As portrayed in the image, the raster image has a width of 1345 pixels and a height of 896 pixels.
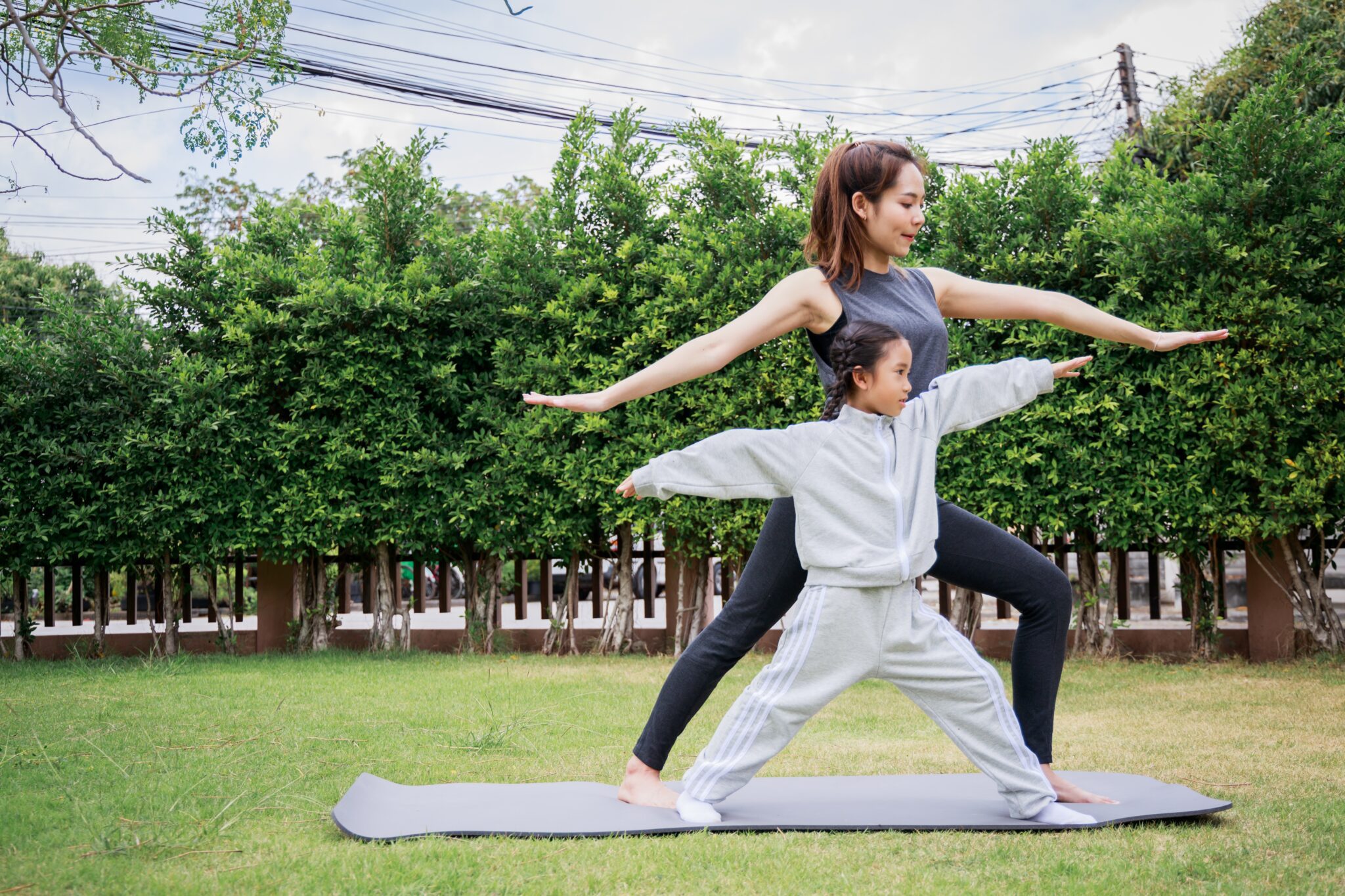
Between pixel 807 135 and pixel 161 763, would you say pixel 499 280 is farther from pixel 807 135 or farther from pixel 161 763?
pixel 161 763

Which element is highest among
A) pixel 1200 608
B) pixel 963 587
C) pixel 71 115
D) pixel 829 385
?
pixel 71 115

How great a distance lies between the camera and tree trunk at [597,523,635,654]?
27.6 ft

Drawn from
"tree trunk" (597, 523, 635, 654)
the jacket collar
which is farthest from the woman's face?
"tree trunk" (597, 523, 635, 654)

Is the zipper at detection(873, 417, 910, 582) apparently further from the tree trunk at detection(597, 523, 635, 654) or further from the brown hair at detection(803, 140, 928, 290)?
the tree trunk at detection(597, 523, 635, 654)

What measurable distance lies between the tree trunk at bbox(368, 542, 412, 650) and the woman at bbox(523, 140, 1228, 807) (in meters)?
5.68

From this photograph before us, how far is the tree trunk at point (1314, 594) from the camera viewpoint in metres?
6.98

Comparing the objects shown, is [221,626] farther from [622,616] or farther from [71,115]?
[71,115]

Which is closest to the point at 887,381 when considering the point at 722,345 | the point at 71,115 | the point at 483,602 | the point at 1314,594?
the point at 722,345

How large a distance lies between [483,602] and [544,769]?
4734 millimetres

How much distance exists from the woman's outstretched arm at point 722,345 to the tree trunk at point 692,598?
Answer: 5.27 m

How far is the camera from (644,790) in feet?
10.5

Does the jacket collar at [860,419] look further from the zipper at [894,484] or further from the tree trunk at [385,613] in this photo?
the tree trunk at [385,613]

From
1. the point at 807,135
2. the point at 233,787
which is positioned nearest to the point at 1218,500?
the point at 807,135

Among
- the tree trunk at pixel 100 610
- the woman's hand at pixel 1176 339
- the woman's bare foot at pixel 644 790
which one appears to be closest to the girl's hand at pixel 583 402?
the woman's bare foot at pixel 644 790
